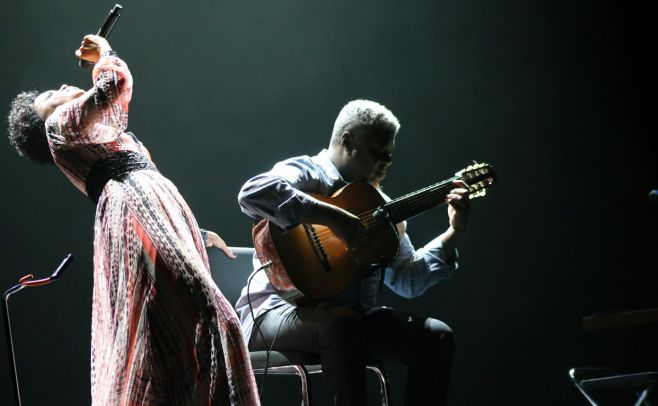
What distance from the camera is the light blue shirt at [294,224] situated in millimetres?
1905

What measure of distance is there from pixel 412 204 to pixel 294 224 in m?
0.39

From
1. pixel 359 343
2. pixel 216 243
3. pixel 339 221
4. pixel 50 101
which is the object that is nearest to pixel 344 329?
pixel 359 343

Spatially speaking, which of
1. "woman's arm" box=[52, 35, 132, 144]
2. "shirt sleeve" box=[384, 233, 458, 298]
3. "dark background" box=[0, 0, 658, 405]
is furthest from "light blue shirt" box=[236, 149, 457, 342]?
"dark background" box=[0, 0, 658, 405]

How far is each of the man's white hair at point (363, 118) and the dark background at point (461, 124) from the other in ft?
2.43

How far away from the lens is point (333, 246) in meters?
1.99

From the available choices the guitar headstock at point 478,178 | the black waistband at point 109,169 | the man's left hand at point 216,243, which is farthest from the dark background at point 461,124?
the black waistband at point 109,169

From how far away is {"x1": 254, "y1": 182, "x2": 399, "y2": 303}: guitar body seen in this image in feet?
6.32

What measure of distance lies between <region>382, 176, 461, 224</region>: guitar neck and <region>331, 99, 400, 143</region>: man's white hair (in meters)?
0.24

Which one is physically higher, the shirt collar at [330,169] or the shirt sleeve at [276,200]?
the shirt collar at [330,169]

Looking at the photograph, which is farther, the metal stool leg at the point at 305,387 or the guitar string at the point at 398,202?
the guitar string at the point at 398,202

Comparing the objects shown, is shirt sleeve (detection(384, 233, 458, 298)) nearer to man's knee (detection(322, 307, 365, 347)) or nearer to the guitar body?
the guitar body

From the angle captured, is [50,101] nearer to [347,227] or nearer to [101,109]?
[101,109]

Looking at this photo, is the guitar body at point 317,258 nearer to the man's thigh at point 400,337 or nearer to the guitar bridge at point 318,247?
the guitar bridge at point 318,247

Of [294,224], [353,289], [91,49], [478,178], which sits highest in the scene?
[91,49]
